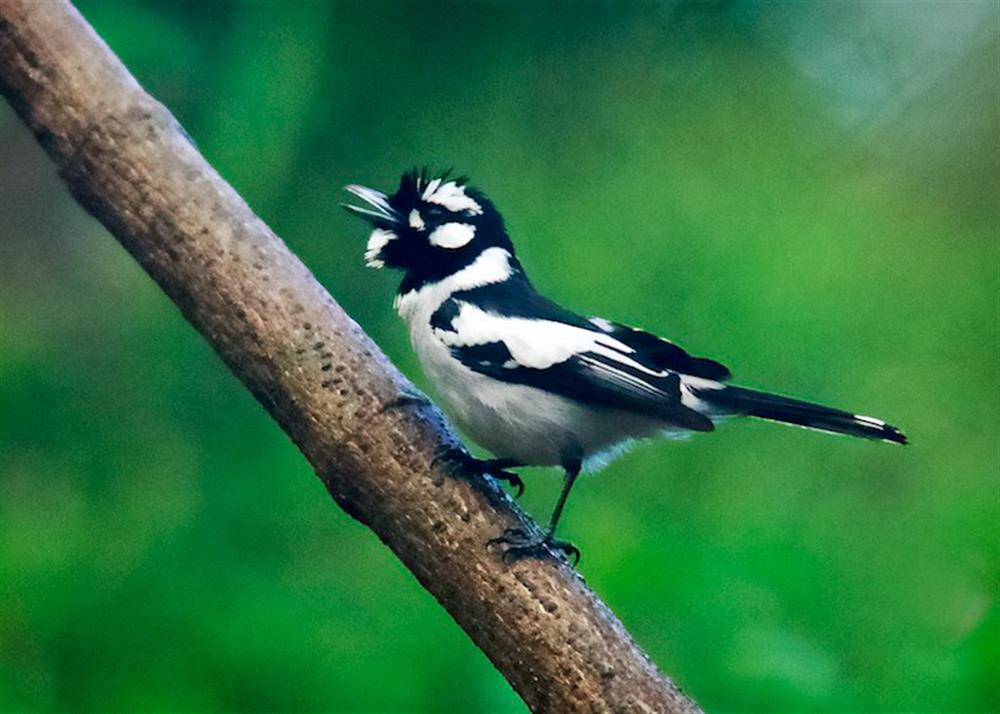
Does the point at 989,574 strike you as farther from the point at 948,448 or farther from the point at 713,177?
the point at 713,177

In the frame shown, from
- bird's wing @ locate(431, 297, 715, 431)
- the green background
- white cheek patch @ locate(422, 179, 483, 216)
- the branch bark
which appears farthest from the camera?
the green background

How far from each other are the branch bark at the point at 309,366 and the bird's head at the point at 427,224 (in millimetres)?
111

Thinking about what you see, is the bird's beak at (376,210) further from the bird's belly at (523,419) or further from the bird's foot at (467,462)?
the bird's foot at (467,462)

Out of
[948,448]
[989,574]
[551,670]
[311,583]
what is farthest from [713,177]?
[551,670]

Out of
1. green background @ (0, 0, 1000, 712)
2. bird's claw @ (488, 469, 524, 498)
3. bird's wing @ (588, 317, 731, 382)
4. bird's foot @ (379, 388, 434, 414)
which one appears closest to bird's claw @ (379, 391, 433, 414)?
bird's foot @ (379, 388, 434, 414)

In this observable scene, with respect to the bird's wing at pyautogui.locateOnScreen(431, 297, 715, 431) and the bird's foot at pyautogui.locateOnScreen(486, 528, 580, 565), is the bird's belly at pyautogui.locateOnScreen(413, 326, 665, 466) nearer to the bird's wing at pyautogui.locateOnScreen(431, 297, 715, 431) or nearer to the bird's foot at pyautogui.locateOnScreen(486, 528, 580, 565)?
the bird's wing at pyautogui.locateOnScreen(431, 297, 715, 431)

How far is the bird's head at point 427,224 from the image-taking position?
129 centimetres

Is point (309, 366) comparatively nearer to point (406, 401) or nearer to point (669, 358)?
point (406, 401)

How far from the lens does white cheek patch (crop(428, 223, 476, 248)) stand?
1.29 metres

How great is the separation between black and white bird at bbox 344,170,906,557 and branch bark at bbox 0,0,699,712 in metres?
0.05

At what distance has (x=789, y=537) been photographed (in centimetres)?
170

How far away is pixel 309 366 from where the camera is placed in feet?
3.87

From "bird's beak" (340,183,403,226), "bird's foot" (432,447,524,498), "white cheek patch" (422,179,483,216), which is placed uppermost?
"white cheek patch" (422,179,483,216)

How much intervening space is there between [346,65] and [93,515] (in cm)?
76
